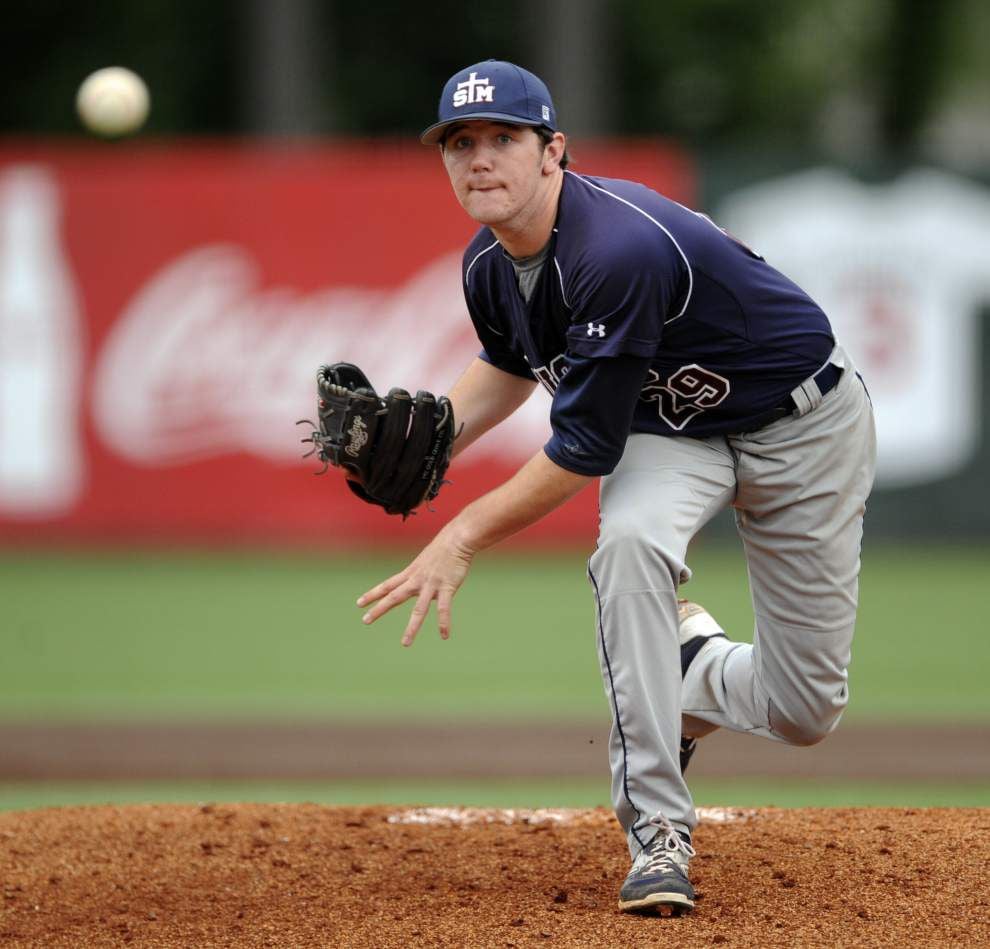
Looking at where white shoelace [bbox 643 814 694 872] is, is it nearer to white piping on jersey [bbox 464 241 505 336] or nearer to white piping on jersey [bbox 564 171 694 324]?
white piping on jersey [bbox 564 171 694 324]

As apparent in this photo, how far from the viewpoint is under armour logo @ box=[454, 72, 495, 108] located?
12.2ft

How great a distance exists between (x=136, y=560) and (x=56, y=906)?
850 cm

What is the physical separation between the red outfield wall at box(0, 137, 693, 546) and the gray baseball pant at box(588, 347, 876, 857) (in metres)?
7.70

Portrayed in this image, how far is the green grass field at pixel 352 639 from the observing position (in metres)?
7.85

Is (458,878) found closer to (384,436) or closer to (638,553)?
(638,553)

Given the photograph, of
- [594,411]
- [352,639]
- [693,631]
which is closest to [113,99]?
[352,639]

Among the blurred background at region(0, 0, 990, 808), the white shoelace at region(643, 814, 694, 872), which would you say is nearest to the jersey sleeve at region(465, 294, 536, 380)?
the white shoelace at region(643, 814, 694, 872)

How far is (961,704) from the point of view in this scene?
25.1 ft

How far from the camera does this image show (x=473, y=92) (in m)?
3.74

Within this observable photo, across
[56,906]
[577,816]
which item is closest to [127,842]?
[56,906]

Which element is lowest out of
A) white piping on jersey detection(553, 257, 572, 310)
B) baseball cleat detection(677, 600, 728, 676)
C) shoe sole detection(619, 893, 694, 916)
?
shoe sole detection(619, 893, 694, 916)

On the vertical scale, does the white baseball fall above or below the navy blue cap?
above

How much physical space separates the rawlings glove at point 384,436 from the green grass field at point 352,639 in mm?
3411

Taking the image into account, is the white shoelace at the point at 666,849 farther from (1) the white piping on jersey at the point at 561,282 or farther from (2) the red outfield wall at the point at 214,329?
(2) the red outfield wall at the point at 214,329
